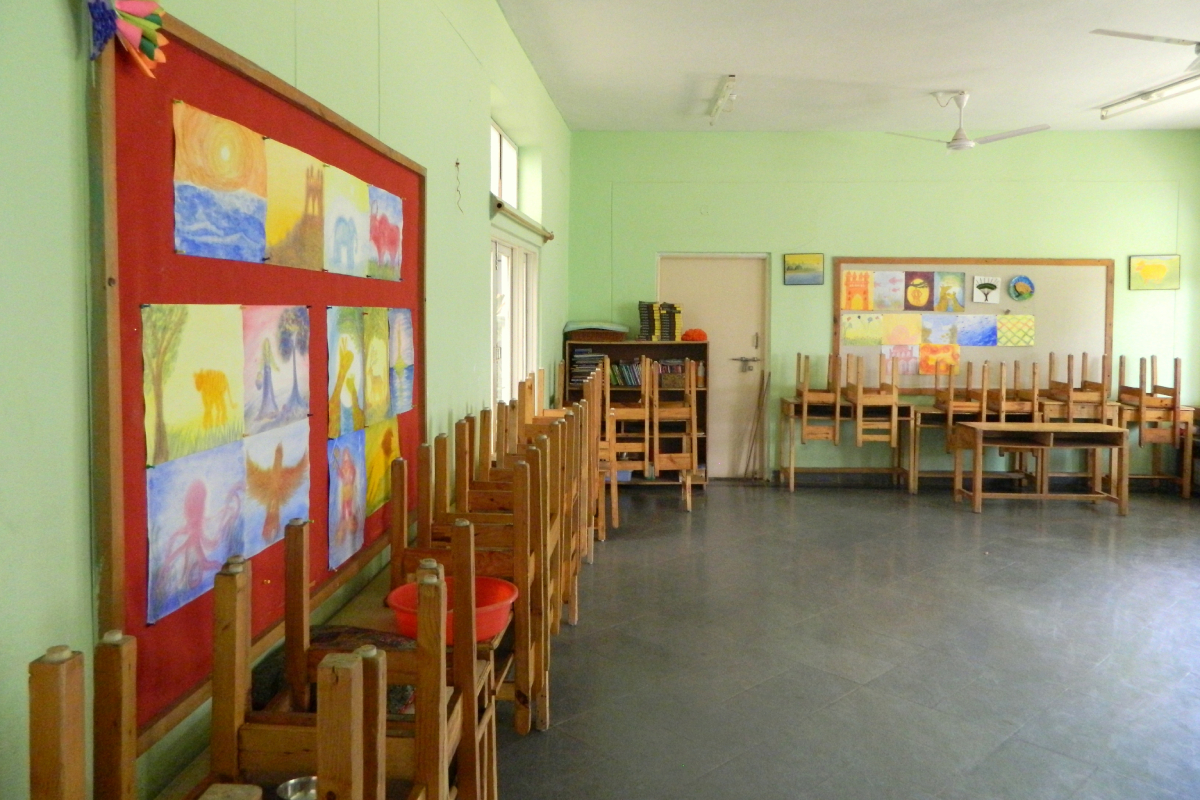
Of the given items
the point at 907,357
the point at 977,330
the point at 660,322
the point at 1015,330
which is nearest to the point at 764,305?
the point at 660,322

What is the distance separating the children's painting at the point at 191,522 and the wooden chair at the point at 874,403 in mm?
6034

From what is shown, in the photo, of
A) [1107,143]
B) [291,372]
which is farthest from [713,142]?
[291,372]

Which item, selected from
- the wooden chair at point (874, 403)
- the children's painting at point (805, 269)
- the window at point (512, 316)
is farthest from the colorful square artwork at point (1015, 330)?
the window at point (512, 316)

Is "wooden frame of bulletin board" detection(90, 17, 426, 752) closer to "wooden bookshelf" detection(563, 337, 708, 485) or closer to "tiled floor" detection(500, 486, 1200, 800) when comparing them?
Answer: "tiled floor" detection(500, 486, 1200, 800)

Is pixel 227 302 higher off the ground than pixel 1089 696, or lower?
higher

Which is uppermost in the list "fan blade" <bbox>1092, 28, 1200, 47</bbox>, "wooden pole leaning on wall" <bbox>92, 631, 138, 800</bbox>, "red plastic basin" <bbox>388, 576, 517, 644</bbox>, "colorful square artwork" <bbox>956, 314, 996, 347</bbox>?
"fan blade" <bbox>1092, 28, 1200, 47</bbox>

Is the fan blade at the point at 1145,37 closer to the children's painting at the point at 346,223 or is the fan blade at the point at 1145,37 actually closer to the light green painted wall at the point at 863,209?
the light green painted wall at the point at 863,209

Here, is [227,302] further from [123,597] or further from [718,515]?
[718,515]

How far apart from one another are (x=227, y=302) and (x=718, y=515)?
5.11 m

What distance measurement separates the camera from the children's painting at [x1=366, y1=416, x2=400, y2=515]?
9.11 feet

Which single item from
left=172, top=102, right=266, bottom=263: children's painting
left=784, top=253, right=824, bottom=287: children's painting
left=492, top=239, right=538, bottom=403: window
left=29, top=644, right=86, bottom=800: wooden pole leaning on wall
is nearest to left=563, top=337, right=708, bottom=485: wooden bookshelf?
left=784, top=253, right=824, bottom=287: children's painting

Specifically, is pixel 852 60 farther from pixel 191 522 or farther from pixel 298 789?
pixel 298 789

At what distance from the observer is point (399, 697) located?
6.52ft

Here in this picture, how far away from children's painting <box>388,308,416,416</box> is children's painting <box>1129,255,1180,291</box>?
23.6ft
